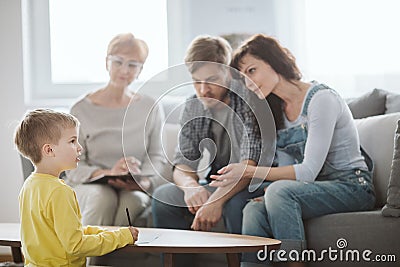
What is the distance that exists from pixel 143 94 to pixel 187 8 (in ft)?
2.65

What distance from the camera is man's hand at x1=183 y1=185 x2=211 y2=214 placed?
2.85 m

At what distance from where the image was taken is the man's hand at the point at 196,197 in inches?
112

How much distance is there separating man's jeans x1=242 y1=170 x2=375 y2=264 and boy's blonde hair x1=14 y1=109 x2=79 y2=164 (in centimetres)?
85

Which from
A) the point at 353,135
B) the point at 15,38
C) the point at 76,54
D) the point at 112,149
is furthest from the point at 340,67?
the point at 15,38

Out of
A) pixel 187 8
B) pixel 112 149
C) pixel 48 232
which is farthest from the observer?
pixel 187 8

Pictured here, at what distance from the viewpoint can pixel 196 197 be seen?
9.36 feet

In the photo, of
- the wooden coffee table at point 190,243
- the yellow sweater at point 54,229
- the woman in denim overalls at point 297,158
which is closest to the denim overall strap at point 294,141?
the woman in denim overalls at point 297,158

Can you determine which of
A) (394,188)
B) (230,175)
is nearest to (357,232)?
(394,188)

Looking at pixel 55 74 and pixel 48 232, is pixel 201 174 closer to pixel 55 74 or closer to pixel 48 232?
pixel 48 232

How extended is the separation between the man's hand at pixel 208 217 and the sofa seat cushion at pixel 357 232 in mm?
375

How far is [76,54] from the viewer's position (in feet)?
12.9

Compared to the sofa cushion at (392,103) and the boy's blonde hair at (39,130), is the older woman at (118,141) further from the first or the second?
the sofa cushion at (392,103)

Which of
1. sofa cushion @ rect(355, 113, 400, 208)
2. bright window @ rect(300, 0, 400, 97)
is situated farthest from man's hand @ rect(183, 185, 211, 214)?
bright window @ rect(300, 0, 400, 97)

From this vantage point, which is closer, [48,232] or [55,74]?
[48,232]
